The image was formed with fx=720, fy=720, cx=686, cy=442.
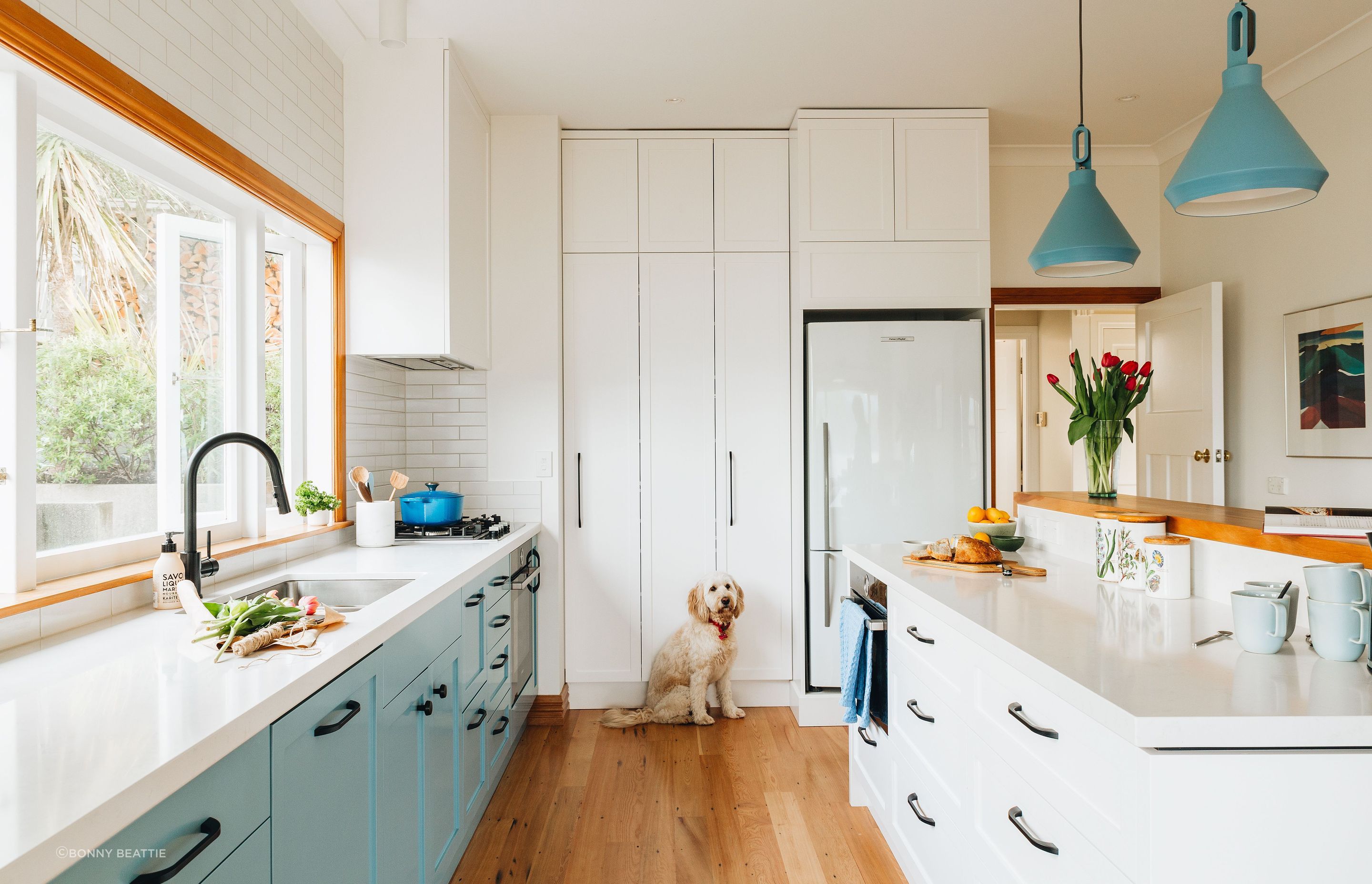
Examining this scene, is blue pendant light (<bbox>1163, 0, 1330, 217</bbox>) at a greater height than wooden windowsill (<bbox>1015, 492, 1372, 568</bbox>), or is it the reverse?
blue pendant light (<bbox>1163, 0, 1330, 217</bbox>)

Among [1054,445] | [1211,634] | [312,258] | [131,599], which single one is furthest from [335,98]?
[1054,445]

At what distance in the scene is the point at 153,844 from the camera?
2.71 ft

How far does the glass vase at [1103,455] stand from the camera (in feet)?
6.96

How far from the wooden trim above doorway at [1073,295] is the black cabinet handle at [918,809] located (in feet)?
8.97

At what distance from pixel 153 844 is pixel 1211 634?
1.70 m

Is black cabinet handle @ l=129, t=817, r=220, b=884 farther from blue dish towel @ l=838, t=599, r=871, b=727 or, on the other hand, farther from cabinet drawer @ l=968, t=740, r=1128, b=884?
blue dish towel @ l=838, t=599, r=871, b=727

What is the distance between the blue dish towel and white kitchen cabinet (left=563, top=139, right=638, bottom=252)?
2079 millimetres

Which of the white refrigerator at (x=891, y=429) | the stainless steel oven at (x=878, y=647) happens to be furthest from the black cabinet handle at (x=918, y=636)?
the white refrigerator at (x=891, y=429)

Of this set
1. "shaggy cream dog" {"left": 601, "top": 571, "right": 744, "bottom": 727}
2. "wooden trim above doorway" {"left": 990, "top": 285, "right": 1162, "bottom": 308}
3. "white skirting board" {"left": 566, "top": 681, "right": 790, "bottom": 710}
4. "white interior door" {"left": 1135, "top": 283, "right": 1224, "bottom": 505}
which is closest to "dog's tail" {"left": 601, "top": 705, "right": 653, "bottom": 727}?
"shaggy cream dog" {"left": 601, "top": 571, "right": 744, "bottom": 727}

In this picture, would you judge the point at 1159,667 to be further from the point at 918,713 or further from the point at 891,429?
the point at 891,429

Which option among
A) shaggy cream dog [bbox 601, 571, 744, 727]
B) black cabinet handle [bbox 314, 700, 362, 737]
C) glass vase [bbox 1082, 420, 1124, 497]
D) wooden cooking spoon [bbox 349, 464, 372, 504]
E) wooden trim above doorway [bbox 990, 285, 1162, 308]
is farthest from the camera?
wooden trim above doorway [bbox 990, 285, 1162, 308]

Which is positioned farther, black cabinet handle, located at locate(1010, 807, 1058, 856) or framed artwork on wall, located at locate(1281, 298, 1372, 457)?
framed artwork on wall, located at locate(1281, 298, 1372, 457)

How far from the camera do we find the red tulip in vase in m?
2.04

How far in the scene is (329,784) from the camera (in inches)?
50.7
